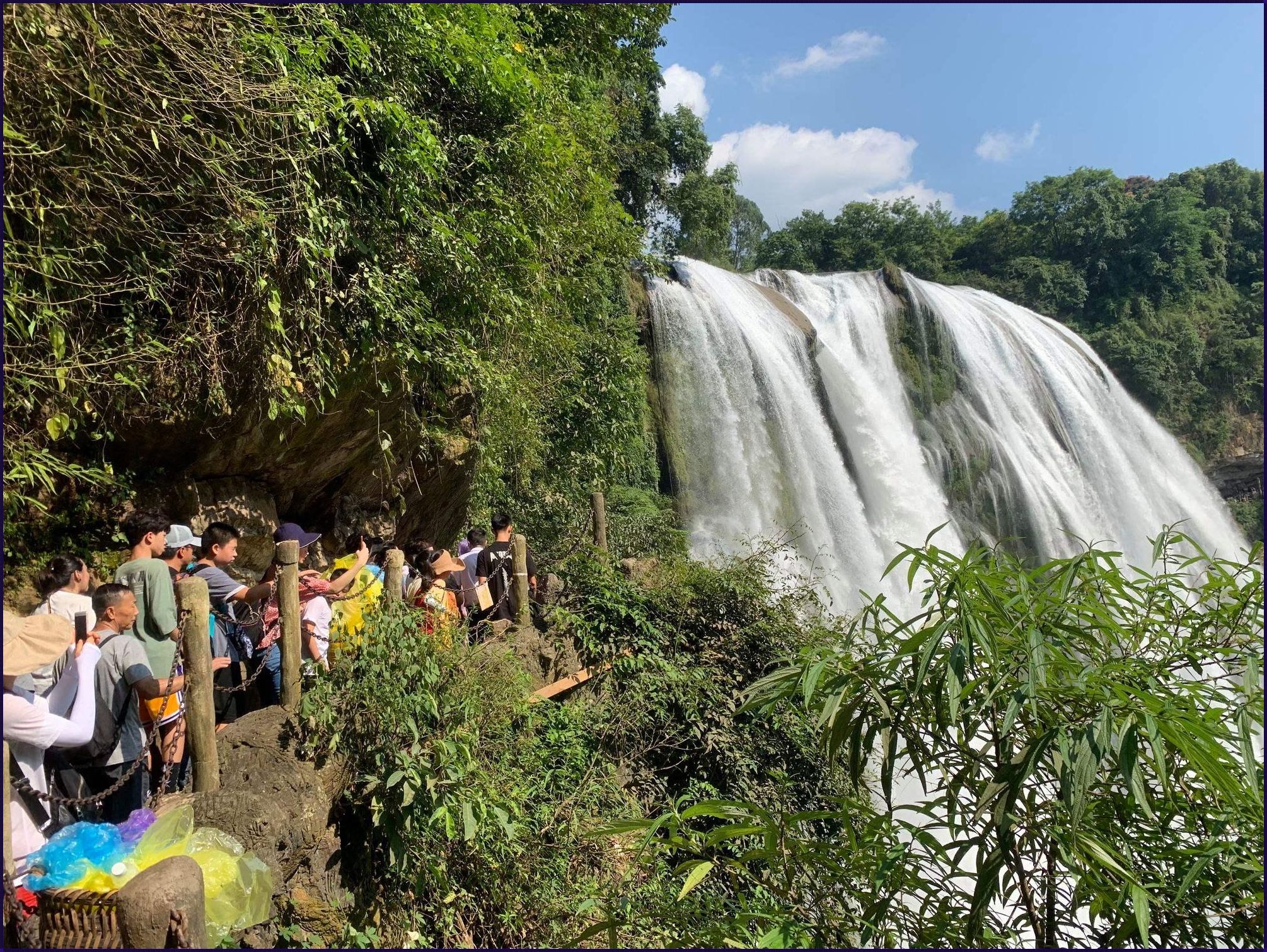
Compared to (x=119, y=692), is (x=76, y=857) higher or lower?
lower

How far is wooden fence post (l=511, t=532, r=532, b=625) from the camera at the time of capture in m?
6.48

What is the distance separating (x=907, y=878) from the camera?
2.34 metres

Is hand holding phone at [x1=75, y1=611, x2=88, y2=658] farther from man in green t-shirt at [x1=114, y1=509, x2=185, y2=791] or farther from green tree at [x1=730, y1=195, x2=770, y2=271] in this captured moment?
green tree at [x1=730, y1=195, x2=770, y2=271]

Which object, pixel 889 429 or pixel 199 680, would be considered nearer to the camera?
pixel 199 680

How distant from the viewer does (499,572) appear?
6527 millimetres

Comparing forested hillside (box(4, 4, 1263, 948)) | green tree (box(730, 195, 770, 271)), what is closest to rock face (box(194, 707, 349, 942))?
forested hillside (box(4, 4, 1263, 948))

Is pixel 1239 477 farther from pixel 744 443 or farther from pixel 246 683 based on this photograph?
pixel 246 683

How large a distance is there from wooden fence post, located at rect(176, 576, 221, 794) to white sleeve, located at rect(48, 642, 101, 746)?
367mm

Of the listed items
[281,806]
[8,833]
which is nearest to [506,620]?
[281,806]

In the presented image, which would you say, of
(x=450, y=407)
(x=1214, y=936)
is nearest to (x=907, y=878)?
(x=1214, y=936)

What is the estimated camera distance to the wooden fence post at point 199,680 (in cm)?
335

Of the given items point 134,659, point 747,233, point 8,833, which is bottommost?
point 8,833

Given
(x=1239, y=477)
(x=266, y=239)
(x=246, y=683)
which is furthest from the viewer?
(x=1239, y=477)

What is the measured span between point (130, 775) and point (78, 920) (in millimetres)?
574
